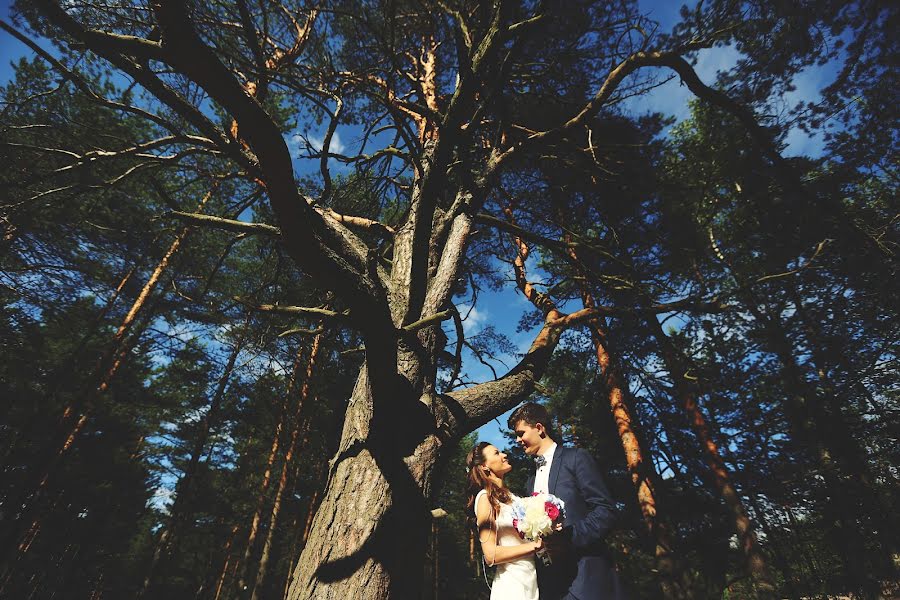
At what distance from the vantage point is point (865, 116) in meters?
4.64

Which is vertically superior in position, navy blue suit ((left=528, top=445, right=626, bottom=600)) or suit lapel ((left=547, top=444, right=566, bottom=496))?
suit lapel ((left=547, top=444, right=566, bottom=496))

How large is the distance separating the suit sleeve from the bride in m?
0.33

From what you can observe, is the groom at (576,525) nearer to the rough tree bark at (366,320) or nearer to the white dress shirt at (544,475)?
the white dress shirt at (544,475)

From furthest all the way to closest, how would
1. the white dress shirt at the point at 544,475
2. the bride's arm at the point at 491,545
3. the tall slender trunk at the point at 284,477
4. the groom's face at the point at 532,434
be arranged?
the tall slender trunk at the point at 284,477, the groom's face at the point at 532,434, the white dress shirt at the point at 544,475, the bride's arm at the point at 491,545

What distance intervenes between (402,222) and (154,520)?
3540 cm

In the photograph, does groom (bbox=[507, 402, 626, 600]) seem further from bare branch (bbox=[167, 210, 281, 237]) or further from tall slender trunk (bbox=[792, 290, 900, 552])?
tall slender trunk (bbox=[792, 290, 900, 552])

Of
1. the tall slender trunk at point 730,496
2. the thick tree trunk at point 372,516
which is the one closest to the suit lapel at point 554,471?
the thick tree trunk at point 372,516

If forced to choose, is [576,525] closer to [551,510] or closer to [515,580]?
[551,510]

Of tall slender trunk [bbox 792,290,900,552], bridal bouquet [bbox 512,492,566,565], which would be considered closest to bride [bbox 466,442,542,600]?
bridal bouquet [bbox 512,492,566,565]

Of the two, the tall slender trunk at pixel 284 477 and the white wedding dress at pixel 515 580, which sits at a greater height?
the tall slender trunk at pixel 284 477

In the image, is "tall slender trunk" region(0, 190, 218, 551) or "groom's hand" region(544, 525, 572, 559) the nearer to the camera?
"groom's hand" region(544, 525, 572, 559)

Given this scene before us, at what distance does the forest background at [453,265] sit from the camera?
1811 mm

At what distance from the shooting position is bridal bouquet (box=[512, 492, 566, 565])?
211 cm

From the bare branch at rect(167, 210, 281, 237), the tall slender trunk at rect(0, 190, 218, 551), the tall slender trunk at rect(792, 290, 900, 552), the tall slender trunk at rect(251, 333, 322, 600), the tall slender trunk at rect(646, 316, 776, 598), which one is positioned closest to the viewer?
the bare branch at rect(167, 210, 281, 237)
